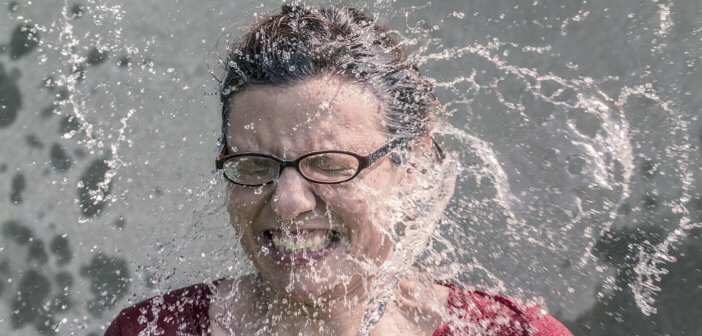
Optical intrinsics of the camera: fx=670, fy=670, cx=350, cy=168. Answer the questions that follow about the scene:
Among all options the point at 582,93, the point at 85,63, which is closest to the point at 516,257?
the point at 582,93

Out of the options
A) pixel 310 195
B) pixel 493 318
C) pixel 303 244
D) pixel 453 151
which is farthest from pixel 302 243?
pixel 453 151

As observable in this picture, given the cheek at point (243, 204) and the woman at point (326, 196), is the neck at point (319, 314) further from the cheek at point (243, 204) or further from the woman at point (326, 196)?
the cheek at point (243, 204)

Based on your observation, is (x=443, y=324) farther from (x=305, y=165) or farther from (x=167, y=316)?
(x=167, y=316)

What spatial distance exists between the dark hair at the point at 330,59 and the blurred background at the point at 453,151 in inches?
37.4

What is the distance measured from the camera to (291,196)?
6.00 feet

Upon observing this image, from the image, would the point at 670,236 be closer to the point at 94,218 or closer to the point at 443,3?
the point at 443,3

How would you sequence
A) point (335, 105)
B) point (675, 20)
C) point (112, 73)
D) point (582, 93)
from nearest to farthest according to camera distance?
point (335, 105), point (675, 20), point (582, 93), point (112, 73)

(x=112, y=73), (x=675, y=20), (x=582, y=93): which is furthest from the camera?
(x=112, y=73)

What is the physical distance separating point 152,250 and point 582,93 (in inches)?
90.2

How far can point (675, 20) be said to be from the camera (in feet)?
9.55

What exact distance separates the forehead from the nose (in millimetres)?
67

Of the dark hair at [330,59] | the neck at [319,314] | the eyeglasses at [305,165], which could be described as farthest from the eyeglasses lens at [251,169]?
the neck at [319,314]

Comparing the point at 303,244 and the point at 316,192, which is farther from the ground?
the point at 316,192

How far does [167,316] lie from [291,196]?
0.66 meters
